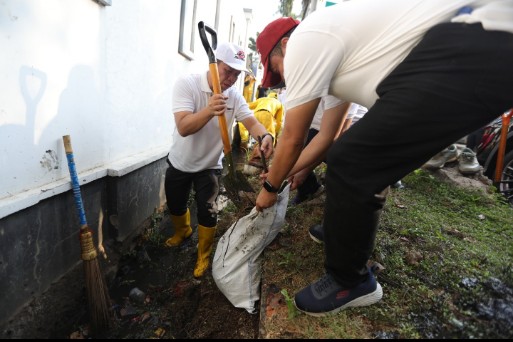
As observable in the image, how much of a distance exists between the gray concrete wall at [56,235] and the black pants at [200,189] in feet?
1.67

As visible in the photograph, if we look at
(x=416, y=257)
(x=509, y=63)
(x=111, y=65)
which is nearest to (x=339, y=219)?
(x=509, y=63)

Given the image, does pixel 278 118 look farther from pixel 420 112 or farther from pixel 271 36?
pixel 420 112

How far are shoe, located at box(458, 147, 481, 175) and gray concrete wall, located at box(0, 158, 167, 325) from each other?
17.4ft

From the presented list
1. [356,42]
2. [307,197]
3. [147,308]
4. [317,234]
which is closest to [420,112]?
[356,42]

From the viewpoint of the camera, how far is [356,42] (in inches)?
57.3

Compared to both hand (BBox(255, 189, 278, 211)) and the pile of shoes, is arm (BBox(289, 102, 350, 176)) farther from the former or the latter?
the pile of shoes

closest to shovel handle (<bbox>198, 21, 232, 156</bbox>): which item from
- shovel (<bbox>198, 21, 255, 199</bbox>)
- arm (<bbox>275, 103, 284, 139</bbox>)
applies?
shovel (<bbox>198, 21, 255, 199</bbox>)

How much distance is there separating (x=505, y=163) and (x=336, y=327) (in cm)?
480

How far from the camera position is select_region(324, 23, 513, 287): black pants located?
121 cm

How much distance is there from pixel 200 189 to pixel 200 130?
0.60m

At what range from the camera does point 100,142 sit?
9.31ft

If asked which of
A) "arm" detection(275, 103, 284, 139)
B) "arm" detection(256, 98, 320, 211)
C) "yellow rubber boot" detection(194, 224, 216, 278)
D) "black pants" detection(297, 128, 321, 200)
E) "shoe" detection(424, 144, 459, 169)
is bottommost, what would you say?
"arm" detection(275, 103, 284, 139)

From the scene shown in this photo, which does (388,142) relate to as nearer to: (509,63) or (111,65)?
Result: (509,63)

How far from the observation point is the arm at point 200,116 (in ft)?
8.39
